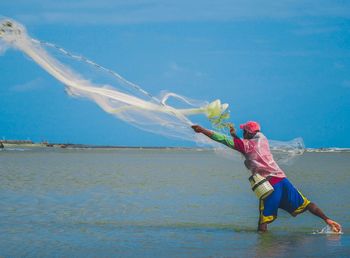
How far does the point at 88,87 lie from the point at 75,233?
3.10 m

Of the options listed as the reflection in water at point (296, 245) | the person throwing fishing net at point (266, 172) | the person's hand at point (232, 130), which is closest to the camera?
the reflection in water at point (296, 245)

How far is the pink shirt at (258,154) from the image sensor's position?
46.7ft

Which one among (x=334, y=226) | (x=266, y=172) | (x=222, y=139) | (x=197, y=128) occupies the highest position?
(x=197, y=128)

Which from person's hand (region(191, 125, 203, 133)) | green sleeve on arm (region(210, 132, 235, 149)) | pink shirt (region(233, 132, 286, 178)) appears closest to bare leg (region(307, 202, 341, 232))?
pink shirt (region(233, 132, 286, 178))

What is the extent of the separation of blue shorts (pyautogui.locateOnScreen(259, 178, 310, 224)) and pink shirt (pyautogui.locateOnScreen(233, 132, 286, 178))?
26cm

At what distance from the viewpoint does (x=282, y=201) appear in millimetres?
14414

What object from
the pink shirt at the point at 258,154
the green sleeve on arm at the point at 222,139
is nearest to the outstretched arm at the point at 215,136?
the green sleeve on arm at the point at 222,139

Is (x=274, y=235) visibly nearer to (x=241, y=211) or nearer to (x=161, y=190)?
(x=241, y=211)

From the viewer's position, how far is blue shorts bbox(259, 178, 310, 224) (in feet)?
46.8

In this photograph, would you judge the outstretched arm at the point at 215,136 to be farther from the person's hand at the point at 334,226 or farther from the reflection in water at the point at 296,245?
the person's hand at the point at 334,226

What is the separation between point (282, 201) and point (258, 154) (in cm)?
108

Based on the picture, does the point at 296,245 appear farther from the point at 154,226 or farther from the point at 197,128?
the point at 154,226

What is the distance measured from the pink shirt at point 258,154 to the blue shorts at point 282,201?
0.26 m

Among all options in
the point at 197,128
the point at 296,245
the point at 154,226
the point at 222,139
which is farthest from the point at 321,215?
the point at 154,226
